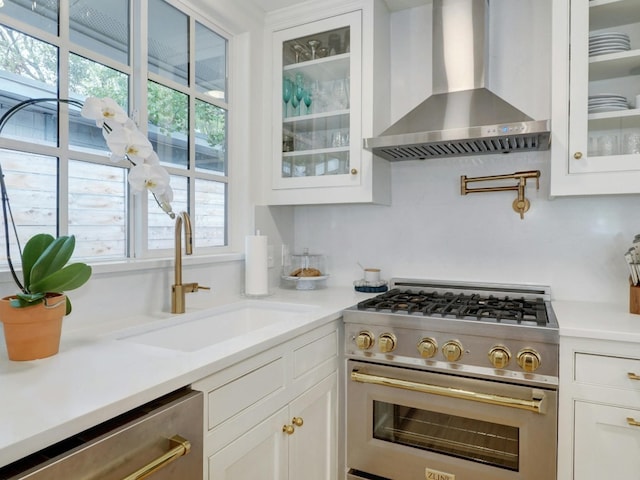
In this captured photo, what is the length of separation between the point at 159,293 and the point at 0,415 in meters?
0.93

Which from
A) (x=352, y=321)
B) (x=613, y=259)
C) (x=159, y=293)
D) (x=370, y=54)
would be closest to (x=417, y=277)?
(x=352, y=321)

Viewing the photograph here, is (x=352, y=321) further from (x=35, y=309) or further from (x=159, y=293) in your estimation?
(x=35, y=309)

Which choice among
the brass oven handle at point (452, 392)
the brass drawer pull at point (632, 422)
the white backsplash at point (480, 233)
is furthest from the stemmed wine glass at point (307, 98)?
the brass drawer pull at point (632, 422)

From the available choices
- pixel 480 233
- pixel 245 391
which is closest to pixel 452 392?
pixel 245 391

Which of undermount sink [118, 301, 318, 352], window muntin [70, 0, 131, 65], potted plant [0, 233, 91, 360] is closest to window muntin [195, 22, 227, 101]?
window muntin [70, 0, 131, 65]

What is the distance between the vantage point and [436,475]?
1534 millimetres

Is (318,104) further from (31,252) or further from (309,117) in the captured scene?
(31,252)

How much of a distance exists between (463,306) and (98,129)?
1.59m

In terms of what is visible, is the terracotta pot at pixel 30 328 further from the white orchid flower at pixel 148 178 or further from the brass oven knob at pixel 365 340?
the brass oven knob at pixel 365 340

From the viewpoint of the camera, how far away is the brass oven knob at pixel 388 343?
5.22 ft

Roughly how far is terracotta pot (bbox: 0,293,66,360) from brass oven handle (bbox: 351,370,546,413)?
1.08 metres

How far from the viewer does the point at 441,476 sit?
1.53 meters

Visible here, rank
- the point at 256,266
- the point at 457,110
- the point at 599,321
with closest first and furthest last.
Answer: the point at 599,321
the point at 457,110
the point at 256,266

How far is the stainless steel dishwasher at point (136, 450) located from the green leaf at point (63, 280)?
39cm
